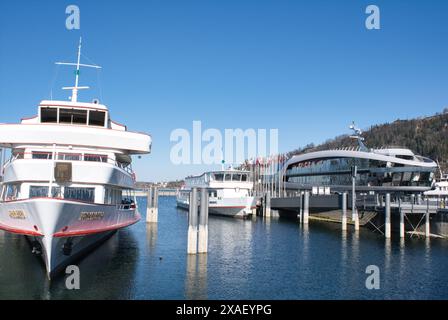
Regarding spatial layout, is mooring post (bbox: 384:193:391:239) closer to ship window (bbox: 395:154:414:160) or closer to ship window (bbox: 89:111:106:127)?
ship window (bbox: 395:154:414:160)

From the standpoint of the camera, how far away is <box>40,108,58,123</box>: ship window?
95.7 ft

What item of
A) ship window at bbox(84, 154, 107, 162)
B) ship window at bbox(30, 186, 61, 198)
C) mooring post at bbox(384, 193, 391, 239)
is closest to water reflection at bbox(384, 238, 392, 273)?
mooring post at bbox(384, 193, 391, 239)

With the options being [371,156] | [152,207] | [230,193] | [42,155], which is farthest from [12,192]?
[371,156]

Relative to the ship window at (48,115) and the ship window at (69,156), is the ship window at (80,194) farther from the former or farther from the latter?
the ship window at (48,115)

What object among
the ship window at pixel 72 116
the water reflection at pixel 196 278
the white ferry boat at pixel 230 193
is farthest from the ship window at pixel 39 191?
the white ferry boat at pixel 230 193

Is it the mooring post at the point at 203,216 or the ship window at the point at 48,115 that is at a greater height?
the ship window at the point at 48,115

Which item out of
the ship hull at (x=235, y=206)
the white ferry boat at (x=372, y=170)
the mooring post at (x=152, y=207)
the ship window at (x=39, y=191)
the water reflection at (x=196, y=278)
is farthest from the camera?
the ship hull at (x=235, y=206)

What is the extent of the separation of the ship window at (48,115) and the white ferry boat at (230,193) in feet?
151

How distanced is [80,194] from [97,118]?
624cm

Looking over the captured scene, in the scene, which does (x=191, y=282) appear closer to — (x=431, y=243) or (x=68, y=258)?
(x=68, y=258)

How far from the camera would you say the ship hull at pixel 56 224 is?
22.1 m

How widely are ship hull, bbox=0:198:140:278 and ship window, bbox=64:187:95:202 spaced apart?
1364 millimetres
